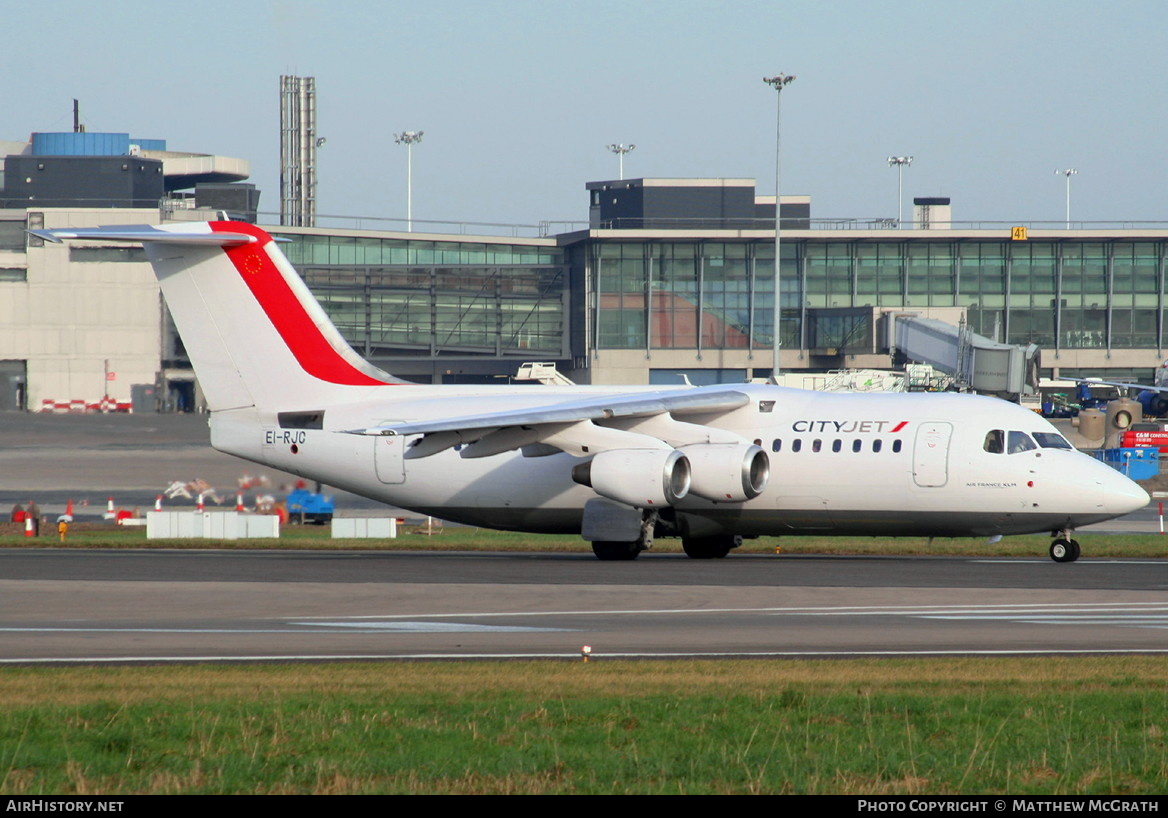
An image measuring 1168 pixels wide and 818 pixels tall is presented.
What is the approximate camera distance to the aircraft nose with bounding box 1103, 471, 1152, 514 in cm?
2775

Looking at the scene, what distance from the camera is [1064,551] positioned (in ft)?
95.7

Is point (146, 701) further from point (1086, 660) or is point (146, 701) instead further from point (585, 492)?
point (585, 492)

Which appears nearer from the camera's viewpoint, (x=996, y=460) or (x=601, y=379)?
(x=996, y=460)

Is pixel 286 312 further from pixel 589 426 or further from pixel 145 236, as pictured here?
pixel 589 426

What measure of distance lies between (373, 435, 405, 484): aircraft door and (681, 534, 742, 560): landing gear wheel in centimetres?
633

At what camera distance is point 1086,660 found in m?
15.1

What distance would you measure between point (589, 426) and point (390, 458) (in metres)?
4.67

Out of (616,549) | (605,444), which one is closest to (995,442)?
(605,444)

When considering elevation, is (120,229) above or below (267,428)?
above

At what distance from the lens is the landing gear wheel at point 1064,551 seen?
2909cm

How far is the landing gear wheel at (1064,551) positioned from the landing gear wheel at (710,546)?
21.1ft

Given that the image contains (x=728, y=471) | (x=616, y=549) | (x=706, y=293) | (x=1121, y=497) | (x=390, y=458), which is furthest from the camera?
(x=706, y=293)
